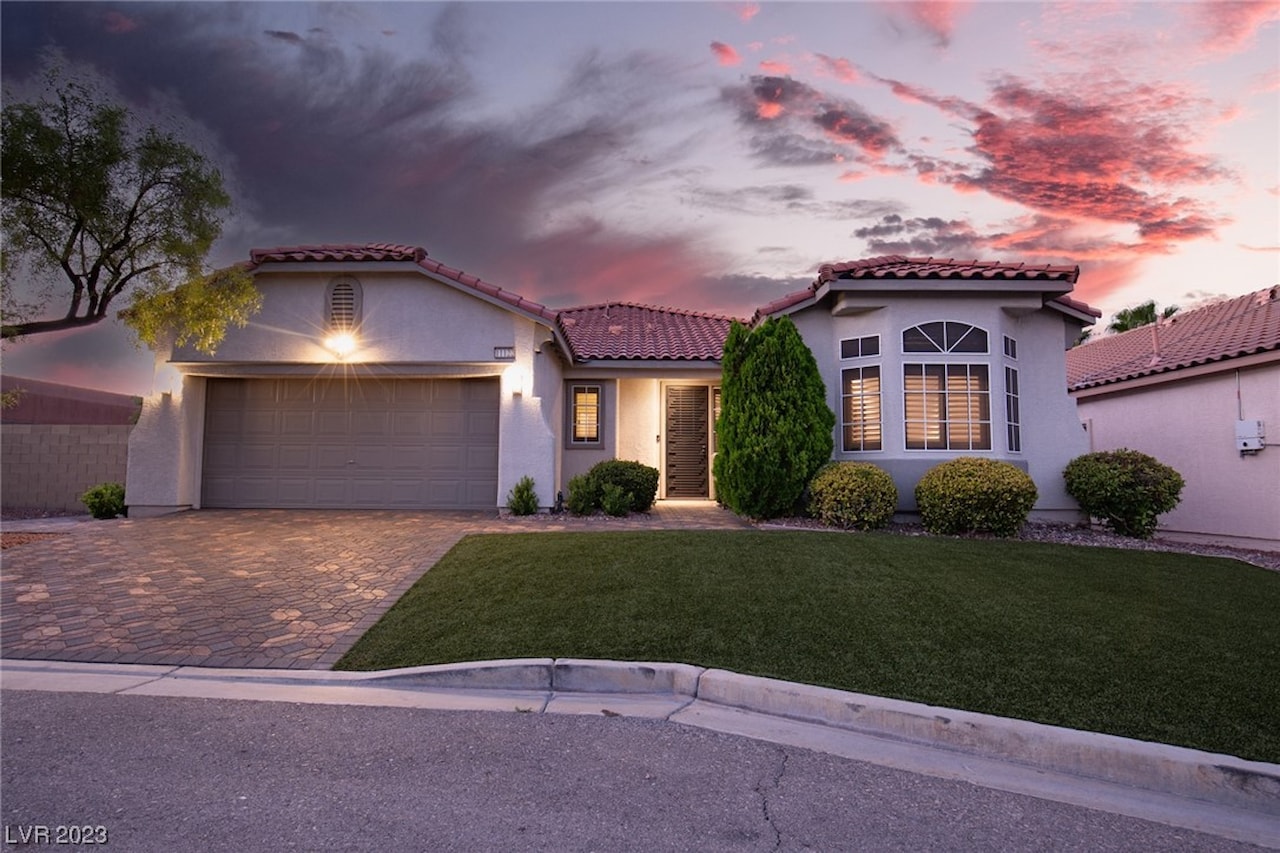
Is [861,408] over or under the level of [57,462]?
over

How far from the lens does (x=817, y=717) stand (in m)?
4.05

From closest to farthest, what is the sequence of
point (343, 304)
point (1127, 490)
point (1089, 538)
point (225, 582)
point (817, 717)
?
point (817, 717) < point (225, 582) < point (1089, 538) < point (1127, 490) < point (343, 304)

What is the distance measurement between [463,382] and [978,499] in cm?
876

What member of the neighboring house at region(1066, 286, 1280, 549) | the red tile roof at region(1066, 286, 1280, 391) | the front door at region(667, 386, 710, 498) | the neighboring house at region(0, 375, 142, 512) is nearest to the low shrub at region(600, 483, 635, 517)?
the front door at region(667, 386, 710, 498)

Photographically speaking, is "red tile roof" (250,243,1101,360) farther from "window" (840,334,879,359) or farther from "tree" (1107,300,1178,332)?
"tree" (1107,300,1178,332)

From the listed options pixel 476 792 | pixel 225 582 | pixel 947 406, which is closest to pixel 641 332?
pixel 947 406

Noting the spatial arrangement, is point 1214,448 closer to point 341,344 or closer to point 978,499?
point 978,499

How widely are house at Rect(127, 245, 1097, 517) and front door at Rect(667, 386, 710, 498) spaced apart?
103 inches

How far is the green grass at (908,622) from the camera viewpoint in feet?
13.2

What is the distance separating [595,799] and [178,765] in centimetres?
210

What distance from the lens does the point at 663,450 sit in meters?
14.0

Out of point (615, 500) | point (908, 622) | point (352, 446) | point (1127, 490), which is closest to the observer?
point (908, 622)

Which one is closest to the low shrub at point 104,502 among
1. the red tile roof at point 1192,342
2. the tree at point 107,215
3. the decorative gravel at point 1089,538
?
the tree at point 107,215

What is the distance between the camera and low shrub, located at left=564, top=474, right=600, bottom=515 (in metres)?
11.1
